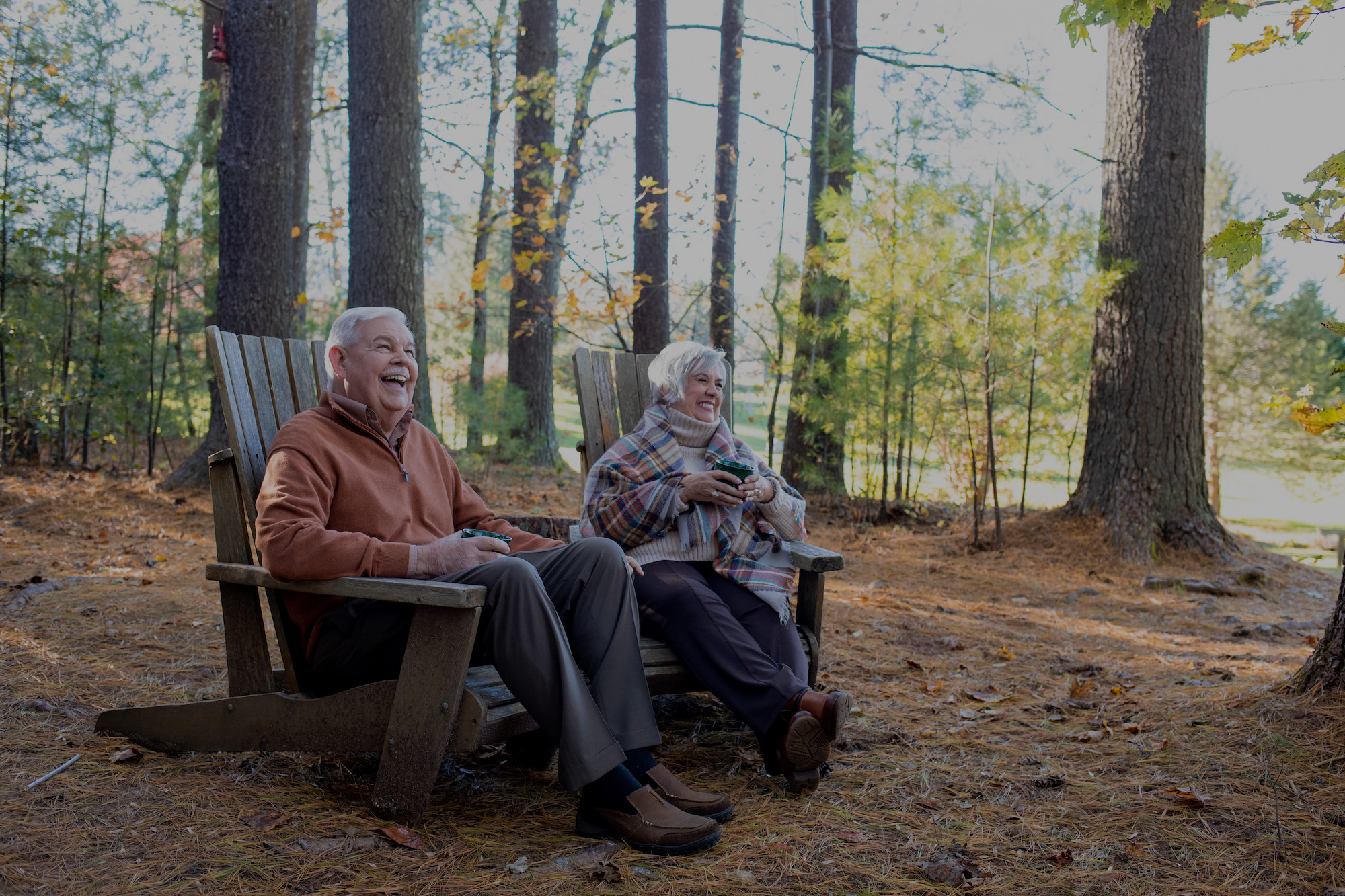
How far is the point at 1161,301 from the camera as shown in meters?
5.98

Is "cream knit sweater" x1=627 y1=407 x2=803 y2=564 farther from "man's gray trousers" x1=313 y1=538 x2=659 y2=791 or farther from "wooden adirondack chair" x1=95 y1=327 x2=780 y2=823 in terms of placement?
"man's gray trousers" x1=313 y1=538 x2=659 y2=791

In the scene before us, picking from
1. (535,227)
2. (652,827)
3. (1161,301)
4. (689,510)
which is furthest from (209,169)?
(652,827)

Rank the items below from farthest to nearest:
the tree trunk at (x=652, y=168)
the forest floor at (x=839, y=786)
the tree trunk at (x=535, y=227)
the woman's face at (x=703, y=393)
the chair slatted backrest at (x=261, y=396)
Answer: the tree trunk at (x=535, y=227)
the tree trunk at (x=652, y=168)
the woman's face at (x=703, y=393)
the chair slatted backrest at (x=261, y=396)
the forest floor at (x=839, y=786)

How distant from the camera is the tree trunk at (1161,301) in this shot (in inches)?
234

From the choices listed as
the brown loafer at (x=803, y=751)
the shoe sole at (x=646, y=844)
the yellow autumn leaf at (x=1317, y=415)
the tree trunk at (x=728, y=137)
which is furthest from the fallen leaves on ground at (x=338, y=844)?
the tree trunk at (x=728, y=137)

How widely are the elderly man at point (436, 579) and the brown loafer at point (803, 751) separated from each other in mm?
242

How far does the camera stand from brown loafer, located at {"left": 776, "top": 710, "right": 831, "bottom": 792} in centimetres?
231

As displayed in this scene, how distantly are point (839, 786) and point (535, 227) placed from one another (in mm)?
7006

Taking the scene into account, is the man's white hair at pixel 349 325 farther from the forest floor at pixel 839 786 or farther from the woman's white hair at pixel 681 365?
the forest floor at pixel 839 786

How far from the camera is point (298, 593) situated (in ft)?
7.27

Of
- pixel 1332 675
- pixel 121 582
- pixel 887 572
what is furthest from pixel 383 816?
pixel 887 572

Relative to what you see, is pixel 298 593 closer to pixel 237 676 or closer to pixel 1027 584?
pixel 237 676

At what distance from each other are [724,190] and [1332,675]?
294 inches

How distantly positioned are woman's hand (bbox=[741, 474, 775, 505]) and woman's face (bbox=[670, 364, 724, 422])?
0.31 metres
